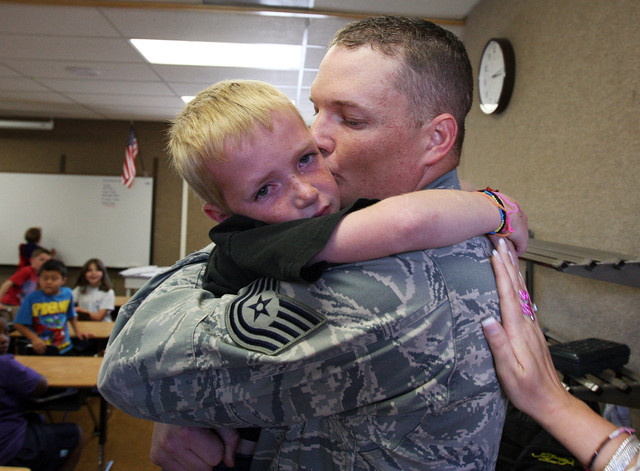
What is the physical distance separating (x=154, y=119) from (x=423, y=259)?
27.2ft

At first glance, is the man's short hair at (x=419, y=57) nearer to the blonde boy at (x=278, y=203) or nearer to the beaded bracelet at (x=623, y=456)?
the blonde boy at (x=278, y=203)

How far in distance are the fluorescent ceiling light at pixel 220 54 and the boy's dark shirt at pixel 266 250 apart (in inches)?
152

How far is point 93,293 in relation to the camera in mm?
5656

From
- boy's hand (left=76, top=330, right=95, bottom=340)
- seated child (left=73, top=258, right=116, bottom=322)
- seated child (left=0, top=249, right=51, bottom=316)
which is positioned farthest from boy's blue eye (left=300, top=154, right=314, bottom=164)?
seated child (left=0, top=249, right=51, bottom=316)

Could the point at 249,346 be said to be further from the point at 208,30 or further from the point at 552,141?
the point at 208,30

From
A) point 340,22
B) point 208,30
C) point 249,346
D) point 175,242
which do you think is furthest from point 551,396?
point 175,242

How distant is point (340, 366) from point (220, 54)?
14.7 feet

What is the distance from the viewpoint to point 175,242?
8.44m

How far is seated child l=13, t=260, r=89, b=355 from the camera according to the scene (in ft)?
13.9

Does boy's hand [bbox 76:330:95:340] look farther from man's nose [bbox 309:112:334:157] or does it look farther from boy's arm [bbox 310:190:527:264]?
→ boy's arm [bbox 310:190:527:264]

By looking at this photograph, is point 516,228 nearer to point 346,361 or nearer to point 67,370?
point 346,361

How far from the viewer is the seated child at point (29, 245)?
750 centimetres

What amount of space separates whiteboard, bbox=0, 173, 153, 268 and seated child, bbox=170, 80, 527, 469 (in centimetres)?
795

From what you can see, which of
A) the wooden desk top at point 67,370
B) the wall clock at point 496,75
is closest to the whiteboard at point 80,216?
the wooden desk top at point 67,370
